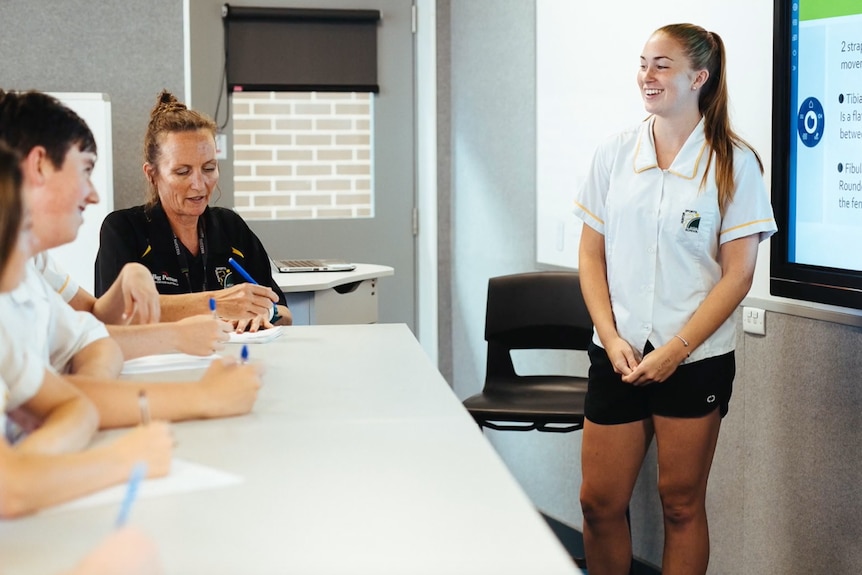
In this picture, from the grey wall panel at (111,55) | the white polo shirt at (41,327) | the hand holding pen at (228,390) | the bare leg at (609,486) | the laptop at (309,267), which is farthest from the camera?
the grey wall panel at (111,55)

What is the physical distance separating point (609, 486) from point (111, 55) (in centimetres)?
279

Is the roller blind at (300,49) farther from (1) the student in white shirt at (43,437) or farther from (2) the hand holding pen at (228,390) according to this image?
(1) the student in white shirt at (43,437)

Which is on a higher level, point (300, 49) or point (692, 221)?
point (300, 49)

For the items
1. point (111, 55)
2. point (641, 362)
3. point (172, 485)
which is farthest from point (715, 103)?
point (111, 55)

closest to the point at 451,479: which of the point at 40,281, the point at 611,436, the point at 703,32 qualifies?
the point at 40,281

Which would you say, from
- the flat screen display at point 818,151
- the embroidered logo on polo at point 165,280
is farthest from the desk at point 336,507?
the flat screen display at point 818,151

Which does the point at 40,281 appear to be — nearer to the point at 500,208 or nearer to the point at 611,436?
the point at 611,436

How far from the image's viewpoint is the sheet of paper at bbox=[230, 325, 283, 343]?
2336 mm

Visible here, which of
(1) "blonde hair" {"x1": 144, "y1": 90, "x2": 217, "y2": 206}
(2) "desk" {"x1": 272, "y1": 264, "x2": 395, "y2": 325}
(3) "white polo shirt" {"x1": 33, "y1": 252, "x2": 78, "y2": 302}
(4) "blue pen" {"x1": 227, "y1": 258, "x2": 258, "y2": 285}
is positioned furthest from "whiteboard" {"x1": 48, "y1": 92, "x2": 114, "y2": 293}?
(3) "white polo shirt" {"x1": 33, "y1": 252, "x2": 78, "y2": 302}

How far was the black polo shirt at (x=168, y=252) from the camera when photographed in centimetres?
252

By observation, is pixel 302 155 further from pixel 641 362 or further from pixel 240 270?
pixel 641 362

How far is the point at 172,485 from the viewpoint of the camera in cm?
125

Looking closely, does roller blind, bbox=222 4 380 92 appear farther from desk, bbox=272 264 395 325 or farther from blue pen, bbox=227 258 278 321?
blue pen, bbox=227 258 278 321

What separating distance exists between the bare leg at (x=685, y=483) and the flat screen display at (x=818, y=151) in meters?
0.42
